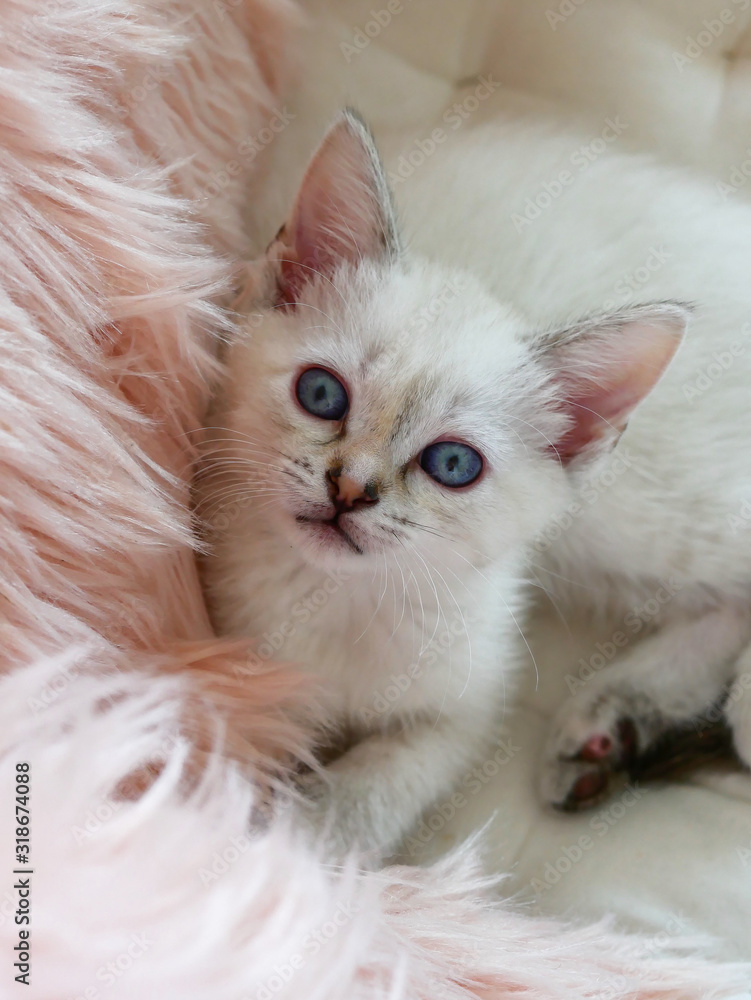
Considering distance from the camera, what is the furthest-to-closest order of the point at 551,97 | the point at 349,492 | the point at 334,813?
the point at 551,97, the point at 334,813, the point at 349,492

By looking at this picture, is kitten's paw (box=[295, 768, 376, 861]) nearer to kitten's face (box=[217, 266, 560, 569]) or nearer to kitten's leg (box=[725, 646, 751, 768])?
kitten's face (box=[217, 266, 560, 569])

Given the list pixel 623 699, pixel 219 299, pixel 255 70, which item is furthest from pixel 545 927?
pixel 255 70

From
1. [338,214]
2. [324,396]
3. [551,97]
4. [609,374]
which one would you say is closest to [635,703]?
[609,374]

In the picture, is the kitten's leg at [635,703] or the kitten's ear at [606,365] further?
the kitten's leg at [635,703]

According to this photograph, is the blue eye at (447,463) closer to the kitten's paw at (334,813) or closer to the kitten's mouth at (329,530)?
the kitten's mouth at (329,530)

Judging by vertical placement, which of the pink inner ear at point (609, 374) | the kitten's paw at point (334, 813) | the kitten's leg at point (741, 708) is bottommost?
→ the kitten's paw at point (334, 813)

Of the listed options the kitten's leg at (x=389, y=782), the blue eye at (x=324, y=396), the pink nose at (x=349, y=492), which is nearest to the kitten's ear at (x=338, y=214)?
the blue eye at (x=324, y=396)

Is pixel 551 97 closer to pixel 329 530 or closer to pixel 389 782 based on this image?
pixel 329 530

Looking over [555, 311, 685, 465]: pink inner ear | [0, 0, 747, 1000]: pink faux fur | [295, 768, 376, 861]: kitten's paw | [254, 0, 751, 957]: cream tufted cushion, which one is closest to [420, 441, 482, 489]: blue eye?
[555, 311, 685, 465]: pink inner ear
